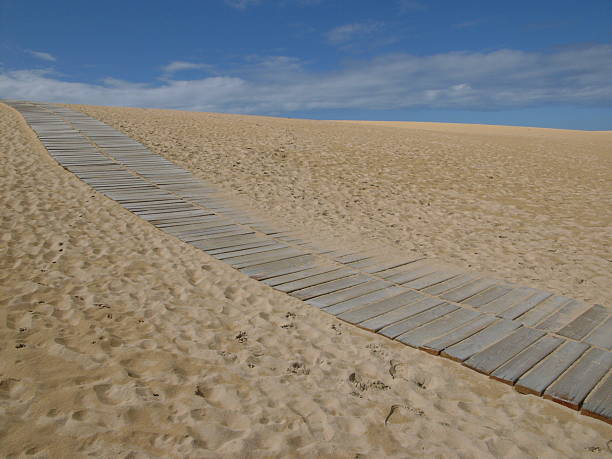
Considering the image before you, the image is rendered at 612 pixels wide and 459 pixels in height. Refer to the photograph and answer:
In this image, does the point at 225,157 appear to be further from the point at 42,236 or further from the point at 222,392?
the point at 222,392

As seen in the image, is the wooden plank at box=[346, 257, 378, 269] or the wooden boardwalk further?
the wooden plank at box=[346, 257, 378, 269]

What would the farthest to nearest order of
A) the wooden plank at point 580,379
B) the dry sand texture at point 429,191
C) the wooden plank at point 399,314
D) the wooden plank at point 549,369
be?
the dry sand texture at point 429,191
the wooden plank at point 399,314
the wooden plank at point 549,369
the wooden plank at point 580,379

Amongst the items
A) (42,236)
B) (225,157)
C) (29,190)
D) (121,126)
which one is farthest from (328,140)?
(42,236)

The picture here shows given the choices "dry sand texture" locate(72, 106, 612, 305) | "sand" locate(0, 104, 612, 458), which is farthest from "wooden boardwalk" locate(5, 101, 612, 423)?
"dry sand texture" locate(72, 106, 612, 305)

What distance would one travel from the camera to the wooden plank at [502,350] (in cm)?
318

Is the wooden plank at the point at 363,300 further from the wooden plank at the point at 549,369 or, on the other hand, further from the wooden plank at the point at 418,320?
the wooden plank at the point at 549,369

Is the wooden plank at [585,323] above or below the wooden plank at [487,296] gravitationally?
below

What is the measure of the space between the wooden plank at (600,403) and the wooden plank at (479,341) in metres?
0.78

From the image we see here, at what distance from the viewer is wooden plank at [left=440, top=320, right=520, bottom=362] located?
3.31 m

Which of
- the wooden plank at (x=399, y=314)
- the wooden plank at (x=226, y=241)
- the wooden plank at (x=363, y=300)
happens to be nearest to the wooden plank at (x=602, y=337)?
the wooden plank at (x=399, y=314)

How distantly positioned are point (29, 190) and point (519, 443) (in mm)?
7946

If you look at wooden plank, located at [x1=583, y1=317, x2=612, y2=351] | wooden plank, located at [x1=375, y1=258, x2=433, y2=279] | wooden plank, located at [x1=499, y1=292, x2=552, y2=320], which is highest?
wooden plank, located at [x1=375, y1=258, x2=433, y2=279]

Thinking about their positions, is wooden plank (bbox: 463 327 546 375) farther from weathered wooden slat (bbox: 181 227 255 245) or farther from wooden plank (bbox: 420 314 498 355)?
weathered wooden slat (bbox: 181 227 255 245)

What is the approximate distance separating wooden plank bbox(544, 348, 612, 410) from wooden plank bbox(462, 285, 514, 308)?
107 centimetres
